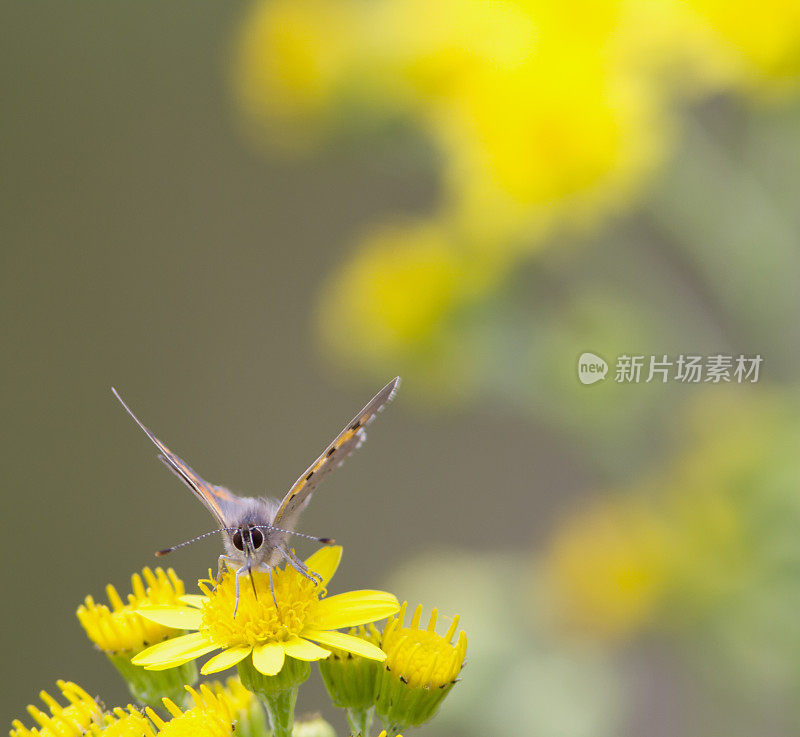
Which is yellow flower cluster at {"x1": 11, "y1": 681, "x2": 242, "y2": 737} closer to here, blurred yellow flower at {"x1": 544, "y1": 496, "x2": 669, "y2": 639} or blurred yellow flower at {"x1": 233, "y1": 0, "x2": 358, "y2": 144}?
blurred yellow flower at {"x1": 544, "y1": 496, "x2": 669, "y2": 639}

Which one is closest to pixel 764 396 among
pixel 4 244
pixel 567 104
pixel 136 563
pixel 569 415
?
pixel 569 415

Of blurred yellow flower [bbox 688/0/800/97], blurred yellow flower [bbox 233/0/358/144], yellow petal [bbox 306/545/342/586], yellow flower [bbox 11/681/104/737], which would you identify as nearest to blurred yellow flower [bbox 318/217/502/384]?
blurred yellow flower [bbox 233/0/358/144]

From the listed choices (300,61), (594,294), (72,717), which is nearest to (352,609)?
(72,717)

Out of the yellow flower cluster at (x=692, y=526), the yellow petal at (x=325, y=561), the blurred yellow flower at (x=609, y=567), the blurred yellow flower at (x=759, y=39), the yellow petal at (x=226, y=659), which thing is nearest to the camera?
the yellow petal at (x=226, y=659)

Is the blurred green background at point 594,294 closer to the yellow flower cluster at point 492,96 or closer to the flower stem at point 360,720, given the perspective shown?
the yellow flower cluster at point 492,96

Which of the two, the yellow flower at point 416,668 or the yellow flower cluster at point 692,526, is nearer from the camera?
the yellow flower at point 416,668

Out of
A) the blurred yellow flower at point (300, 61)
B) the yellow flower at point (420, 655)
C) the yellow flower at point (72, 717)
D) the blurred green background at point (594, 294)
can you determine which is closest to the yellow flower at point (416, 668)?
the yellow flower at point (420, 655)

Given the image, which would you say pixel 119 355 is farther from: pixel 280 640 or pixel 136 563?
pixel 280 640
